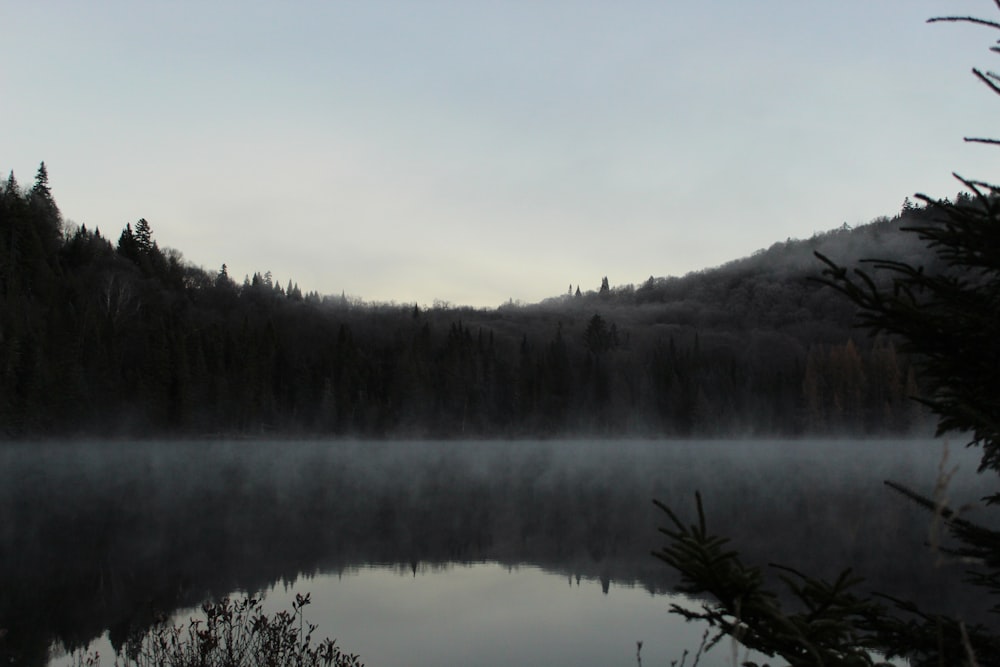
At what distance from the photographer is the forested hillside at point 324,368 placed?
79.9 meters

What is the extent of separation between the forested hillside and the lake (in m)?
29.8

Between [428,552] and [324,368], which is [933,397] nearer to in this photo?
[428,552]

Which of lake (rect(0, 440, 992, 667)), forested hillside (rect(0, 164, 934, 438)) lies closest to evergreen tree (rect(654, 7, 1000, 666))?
lake (rect(0, 440, 992, 667))

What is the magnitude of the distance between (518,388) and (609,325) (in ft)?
166

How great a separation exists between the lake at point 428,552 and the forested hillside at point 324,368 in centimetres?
2975

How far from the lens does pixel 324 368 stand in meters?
106

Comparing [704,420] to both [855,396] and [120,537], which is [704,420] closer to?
[855,396]

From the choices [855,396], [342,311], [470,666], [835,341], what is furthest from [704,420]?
[470,666]

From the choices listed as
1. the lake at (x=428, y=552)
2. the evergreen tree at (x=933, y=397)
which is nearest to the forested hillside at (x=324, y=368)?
the lake at (x=428, y=552)

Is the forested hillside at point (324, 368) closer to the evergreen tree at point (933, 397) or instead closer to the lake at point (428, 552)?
the lake at point (428, 552)

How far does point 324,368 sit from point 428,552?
83785 mm

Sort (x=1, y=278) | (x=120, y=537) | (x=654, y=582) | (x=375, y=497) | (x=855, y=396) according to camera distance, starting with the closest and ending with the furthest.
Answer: (x=654, y=582) → (x=120, y=537) → (x=375, y=497) → (x=1, y=278) → (x=855, y=396)

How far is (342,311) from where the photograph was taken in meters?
158

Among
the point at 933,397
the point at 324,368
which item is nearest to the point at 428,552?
the point at 933,397
